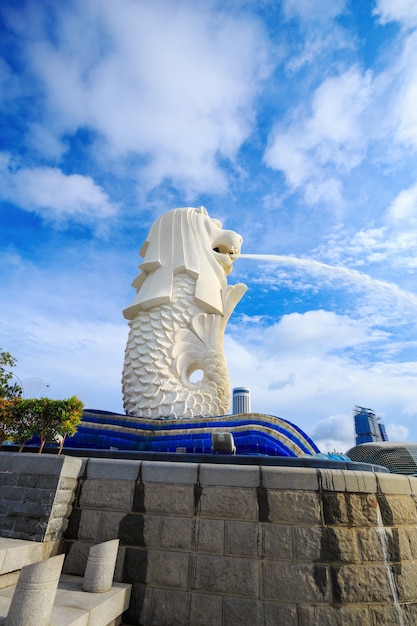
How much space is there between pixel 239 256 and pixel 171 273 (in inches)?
148

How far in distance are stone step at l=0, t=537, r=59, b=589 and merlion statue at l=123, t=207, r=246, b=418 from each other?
21.8 feet

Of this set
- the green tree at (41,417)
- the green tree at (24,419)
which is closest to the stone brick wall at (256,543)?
the green tree at (41,417)

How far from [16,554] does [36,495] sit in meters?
0.71

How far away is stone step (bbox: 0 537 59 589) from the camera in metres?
3.55

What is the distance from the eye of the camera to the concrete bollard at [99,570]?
12.0ft

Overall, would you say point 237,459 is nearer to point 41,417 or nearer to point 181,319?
point 41,417

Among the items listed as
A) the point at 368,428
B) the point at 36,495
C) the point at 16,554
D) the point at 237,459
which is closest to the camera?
the point at 16,554

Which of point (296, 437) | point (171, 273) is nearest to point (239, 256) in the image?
→ point (171, 273)

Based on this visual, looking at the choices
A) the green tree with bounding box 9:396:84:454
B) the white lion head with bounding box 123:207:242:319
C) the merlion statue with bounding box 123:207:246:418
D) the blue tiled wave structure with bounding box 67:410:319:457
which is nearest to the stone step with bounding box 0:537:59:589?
the green tree with bounding box 9:396:84:454

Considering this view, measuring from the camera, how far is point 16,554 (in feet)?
12.1

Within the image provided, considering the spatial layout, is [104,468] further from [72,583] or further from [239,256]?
[239,256]

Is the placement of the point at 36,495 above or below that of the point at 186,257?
below

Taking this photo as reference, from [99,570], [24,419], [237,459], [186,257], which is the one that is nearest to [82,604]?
[99,570]

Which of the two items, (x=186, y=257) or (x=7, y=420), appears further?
(x=186, y=257)
